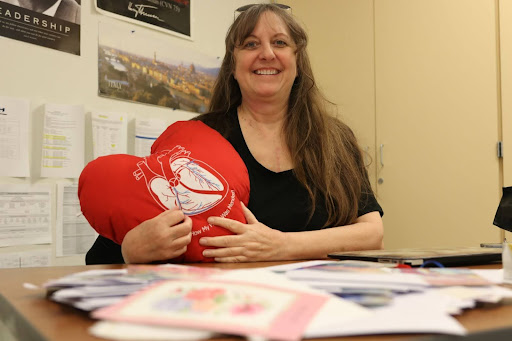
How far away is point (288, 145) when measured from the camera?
1370 millimetres

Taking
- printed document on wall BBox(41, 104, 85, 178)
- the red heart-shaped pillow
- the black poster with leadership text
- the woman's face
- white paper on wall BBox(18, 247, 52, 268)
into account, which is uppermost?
the black poster with leadership text

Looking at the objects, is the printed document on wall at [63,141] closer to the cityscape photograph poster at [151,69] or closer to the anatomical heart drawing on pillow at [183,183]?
the cityscape photograph poster at [151,69]

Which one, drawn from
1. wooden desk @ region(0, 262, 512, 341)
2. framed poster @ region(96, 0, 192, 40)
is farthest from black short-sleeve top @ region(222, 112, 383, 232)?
framed poster @ region(96, 0, 192, 40)

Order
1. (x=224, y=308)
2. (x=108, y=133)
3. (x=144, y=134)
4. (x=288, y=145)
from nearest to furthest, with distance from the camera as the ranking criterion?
1. (x=224, y=308)
2. (x=288, y=145)
3. (x=108, y=133)
4. (x=144, y=134)

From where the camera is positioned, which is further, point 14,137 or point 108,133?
point 108,133

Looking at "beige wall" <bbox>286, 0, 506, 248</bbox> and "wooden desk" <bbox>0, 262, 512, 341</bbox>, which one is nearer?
"wooden desk" <bbox>0, 262, 512, 341</bbox>

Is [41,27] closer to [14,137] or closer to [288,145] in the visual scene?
[14,137]

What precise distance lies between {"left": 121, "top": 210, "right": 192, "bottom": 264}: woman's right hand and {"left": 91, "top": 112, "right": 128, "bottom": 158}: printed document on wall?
103cm

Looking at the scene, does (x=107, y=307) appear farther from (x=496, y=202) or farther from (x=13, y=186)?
(x=496, y=202)

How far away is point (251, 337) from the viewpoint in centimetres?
30

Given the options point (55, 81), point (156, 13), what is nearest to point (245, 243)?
point (55, 81)

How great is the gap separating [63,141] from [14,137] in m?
0.17

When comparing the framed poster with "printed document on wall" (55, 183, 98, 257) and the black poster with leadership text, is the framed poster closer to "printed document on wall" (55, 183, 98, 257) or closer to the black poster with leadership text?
the black poster with leadership text

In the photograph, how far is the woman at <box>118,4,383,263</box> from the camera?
118 cm
